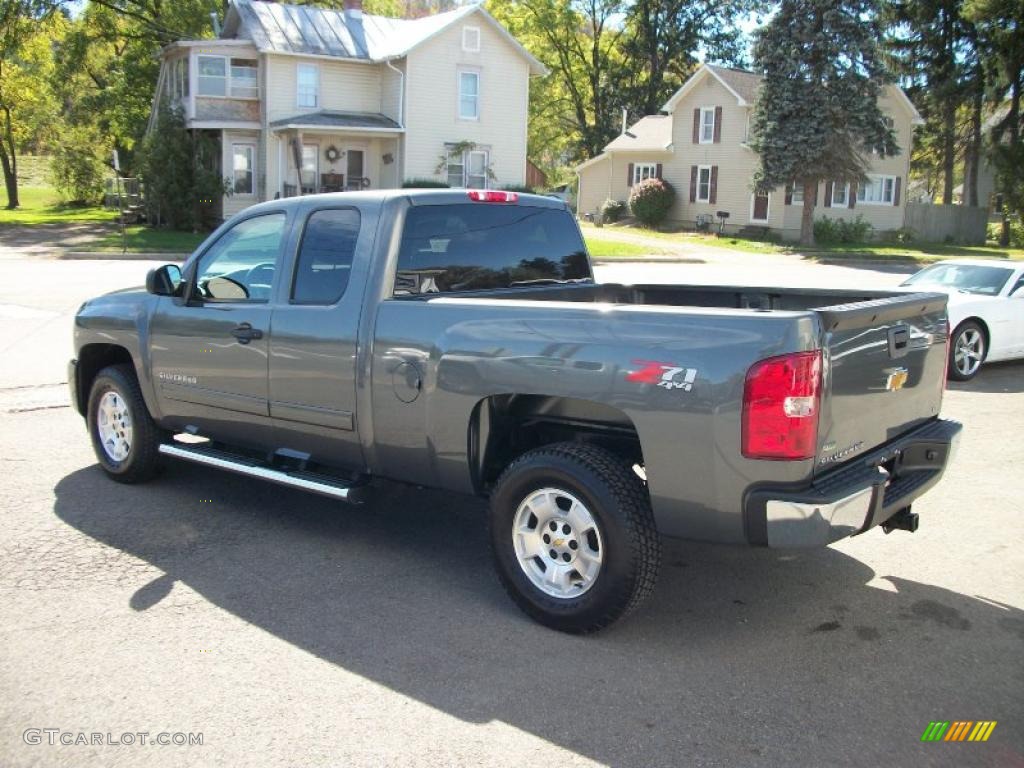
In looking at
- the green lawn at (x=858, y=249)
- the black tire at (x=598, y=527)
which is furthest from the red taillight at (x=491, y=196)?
the green lawn at (x=858, y=249)

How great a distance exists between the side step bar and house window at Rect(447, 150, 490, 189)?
109ft

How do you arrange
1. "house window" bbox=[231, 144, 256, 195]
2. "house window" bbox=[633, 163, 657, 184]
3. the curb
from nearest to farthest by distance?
the curb < "house window" bbox=[231, 144, 256, 195] < "house window" bbox=[633, 163, 657, 184]

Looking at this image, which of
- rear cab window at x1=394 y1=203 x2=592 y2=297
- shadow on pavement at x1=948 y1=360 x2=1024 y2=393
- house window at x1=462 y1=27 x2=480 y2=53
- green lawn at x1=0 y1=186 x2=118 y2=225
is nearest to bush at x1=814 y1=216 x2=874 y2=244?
house window at x1=462 y1=27 x2=480 y2=53

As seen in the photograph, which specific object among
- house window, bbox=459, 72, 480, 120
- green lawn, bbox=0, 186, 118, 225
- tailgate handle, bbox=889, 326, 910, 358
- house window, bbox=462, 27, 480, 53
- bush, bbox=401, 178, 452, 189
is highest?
house window, bbox=462, 27, 480, 53

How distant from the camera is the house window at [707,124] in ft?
148

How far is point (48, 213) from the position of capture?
43.6m

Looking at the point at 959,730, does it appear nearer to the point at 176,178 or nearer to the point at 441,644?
the point at 441,644

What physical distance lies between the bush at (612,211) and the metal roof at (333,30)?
10.9 meters

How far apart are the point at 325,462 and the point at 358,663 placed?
1559 mm

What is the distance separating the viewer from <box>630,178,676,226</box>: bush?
45844mm

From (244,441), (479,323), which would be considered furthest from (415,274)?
(244,441)

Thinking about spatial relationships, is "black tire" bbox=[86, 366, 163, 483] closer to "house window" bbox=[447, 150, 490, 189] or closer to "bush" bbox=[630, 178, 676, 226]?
"house window" bbox=[447, 150, 490, 189]

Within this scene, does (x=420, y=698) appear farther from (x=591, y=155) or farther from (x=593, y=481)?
(x=591, y=155)

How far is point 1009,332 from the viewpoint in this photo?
11.7 m
